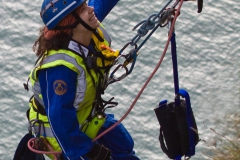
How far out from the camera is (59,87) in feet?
11.0

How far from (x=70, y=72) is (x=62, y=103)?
16 centimetres

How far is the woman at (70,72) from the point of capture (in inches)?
133

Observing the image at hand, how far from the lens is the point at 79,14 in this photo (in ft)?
11.4

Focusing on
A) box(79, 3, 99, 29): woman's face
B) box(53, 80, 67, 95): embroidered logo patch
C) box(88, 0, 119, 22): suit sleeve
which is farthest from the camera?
box(88, 0, 119, 22): suit sleeve

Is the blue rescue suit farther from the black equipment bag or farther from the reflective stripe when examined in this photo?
the black equipment bag

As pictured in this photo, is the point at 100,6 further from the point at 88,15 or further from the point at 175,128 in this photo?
the point at 175,128

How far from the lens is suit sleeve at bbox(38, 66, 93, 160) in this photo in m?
3.37

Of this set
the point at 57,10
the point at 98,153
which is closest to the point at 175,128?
the point at 98,153

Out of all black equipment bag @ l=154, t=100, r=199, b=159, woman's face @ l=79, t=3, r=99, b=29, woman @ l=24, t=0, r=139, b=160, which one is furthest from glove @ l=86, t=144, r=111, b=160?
Answer: woman's face @ l=79, t=3, r=99, b=29

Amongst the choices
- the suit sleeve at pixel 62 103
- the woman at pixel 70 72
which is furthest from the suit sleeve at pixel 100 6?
the suit sleeve at pixel 62 103

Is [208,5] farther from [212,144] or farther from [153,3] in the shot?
[212,144]

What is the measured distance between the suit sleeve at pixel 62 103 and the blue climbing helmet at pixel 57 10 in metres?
0.25

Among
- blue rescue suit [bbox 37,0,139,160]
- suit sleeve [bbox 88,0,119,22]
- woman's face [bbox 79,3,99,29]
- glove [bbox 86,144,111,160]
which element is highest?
woman's face [bbox 79,3,99,29]

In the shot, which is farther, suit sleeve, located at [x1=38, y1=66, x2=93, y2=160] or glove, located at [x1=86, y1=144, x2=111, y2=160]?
glove, located at [x1=86, y1=144, x2=111, y2=160]
